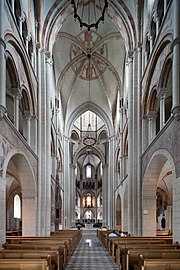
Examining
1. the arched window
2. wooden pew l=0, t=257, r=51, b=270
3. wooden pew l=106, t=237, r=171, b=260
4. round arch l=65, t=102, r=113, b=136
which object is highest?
round arch l=65, t=102, r=113, b=136

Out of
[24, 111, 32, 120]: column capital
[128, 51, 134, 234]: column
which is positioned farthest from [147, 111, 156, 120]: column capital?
[24, 111, 32, 120]: column capital

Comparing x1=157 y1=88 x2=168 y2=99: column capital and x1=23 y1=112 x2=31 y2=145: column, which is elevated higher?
x1=157 y1=88 x2=168 y2=99: column capital

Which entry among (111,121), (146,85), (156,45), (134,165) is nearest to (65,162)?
(111,121)

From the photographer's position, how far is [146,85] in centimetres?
1834

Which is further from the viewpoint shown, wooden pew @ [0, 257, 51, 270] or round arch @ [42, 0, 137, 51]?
round arch @ [42, 0, 137, 51]

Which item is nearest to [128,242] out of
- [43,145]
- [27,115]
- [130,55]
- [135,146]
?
[135,146]

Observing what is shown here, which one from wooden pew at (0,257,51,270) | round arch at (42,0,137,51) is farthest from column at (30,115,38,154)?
wooden pew at (0,257,51,270)

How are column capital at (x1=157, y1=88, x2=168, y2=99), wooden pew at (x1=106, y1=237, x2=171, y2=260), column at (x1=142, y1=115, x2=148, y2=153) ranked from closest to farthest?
wooden pew at (x1=106, y1=237, x2=171, y2=260) < column capital at (x1=157, y1=88, x2=168, y2=99) < column at (x1=142, y1=115, x2=148, y2=153)

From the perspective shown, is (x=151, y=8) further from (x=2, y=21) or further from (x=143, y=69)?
(x=2, y=21)

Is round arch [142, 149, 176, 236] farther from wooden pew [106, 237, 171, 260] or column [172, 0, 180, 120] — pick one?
column [172, 0, 180, 120]

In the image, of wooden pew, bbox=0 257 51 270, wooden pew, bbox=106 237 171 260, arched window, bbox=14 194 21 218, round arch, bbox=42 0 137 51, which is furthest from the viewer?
arched window, bbox=14 194 21 218

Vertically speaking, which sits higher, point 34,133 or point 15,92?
point 15,92

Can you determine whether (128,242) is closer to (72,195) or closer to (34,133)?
(34,133)

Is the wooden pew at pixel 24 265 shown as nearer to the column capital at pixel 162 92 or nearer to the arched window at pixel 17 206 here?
the column capital at pixel 162 92
